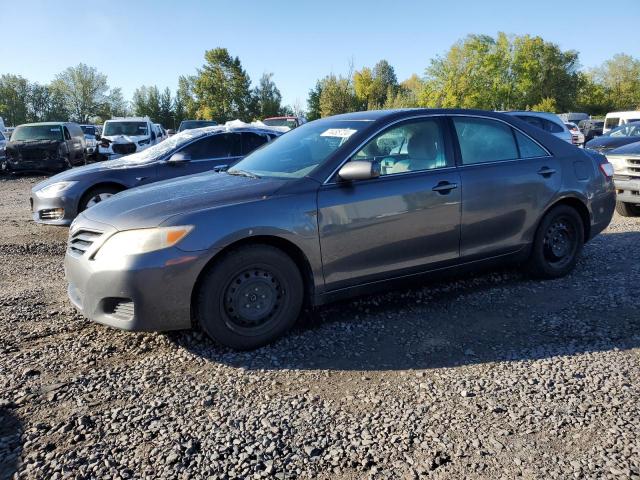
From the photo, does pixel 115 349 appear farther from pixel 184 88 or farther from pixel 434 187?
pixel 184 88

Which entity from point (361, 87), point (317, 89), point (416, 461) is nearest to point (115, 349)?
point (416, 461)

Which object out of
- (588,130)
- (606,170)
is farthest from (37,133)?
(588,130)

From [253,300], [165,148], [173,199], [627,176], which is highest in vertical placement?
[165,148]

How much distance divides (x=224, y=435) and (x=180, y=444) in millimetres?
219

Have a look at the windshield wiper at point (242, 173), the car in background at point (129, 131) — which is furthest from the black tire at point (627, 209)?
the car in background at point (129, 131)

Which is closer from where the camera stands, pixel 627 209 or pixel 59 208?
pixel 59 208

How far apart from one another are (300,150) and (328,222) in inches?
36.5

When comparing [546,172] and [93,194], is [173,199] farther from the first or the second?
[93,194]

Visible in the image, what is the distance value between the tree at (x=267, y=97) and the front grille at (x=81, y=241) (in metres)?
51.7

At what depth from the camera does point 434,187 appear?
421 cm

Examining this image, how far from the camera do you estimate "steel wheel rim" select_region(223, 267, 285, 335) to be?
3.55 meters

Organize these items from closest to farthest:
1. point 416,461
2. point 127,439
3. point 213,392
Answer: point 416,461 → point 127,439 → point 213,392

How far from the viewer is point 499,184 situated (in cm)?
454

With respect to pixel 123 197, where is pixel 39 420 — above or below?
below
